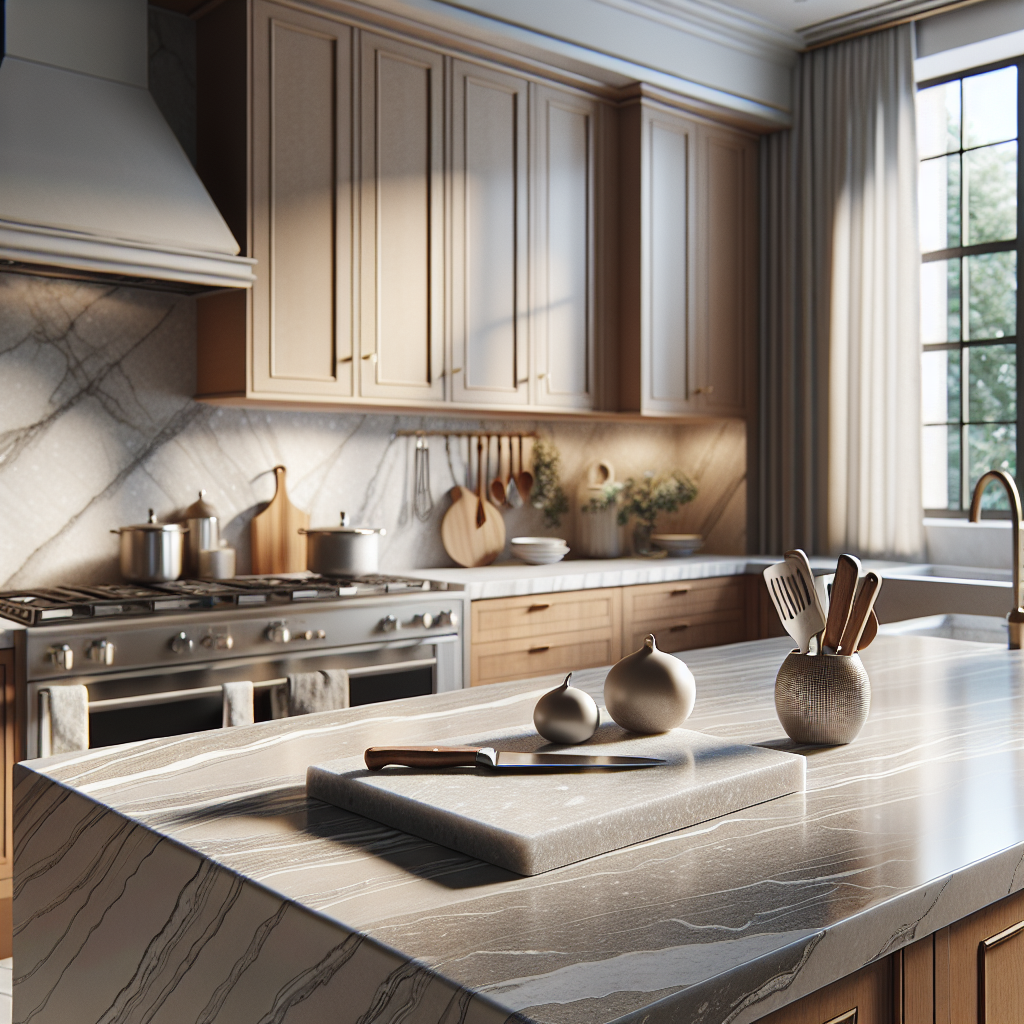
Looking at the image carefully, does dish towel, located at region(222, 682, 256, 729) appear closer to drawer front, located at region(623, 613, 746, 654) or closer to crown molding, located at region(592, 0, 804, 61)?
drawer front, located at region(623, 613, 746, 654)

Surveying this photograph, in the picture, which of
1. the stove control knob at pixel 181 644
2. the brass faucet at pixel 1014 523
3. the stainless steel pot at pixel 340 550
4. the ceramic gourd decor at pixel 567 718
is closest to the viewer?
the ceramic gourd decor at pixel 567 718

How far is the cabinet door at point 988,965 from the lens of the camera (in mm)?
1064

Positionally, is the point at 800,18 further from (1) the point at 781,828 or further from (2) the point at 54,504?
(1) the point at 781,828

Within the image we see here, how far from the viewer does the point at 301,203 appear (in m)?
3.38

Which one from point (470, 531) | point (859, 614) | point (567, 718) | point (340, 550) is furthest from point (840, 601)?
point (470, 531)

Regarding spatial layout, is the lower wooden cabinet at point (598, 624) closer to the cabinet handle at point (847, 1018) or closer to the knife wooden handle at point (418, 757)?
the knife wooden handle at point (418, 757)

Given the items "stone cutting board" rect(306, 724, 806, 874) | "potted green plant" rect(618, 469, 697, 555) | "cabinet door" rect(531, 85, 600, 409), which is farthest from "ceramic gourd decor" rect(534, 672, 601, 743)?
"potted green plant" rect(618, 469, 697, 555)

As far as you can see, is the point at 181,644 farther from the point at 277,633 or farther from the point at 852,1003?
the point at 852,1003

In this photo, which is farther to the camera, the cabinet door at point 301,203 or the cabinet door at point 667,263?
the cabinet door at point 667,263

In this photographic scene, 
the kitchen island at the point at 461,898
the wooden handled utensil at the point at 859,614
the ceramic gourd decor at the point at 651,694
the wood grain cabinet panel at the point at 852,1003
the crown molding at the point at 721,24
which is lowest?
the wood grain cabinet panel at the point at 852,1003

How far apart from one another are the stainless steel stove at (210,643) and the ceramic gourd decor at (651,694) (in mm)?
1727

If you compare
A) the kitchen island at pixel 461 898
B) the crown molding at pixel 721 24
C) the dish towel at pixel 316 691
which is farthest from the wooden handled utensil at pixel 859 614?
the crown molding at pixel 721 24

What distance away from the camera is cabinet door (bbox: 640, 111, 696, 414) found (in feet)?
14.2

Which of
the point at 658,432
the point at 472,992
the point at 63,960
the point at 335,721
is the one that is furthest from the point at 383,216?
the point at 472,992
